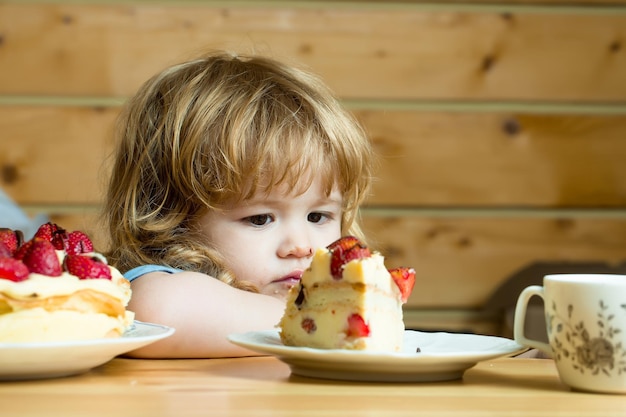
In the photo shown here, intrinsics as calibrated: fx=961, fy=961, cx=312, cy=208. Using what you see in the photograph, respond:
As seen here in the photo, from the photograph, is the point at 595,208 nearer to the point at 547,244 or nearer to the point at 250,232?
the point at 547,244

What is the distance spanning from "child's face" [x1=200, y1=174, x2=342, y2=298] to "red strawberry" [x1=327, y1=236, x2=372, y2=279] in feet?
1.73

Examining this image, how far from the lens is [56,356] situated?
769 mm

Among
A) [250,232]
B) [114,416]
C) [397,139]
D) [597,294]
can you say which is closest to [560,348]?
[597,294]

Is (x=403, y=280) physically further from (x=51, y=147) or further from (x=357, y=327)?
(x=51, y=147)

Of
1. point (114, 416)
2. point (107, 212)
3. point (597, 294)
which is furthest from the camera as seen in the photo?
point (107, 212)

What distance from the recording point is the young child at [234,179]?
55.3 inches

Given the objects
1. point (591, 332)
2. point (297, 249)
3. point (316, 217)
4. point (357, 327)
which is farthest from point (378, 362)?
point (316, 217)

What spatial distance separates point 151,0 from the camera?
2.77 metres

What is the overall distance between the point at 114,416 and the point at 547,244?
242cm

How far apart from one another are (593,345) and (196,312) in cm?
48

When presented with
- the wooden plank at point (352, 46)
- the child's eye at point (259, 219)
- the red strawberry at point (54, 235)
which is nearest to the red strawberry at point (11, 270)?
the red strawberry at point (54, 235)

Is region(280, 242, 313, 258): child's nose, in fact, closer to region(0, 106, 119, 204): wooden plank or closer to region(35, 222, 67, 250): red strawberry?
region(35, 222, 67, 250): red strawberry

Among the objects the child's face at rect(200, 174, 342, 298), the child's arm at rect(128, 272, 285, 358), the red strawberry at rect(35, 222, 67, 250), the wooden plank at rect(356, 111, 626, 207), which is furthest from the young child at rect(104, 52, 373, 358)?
the wooden plank at rect(356, 111, 626, 207)

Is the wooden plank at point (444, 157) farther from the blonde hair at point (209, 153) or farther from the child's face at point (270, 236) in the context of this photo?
the child's face at point (270, 236)
